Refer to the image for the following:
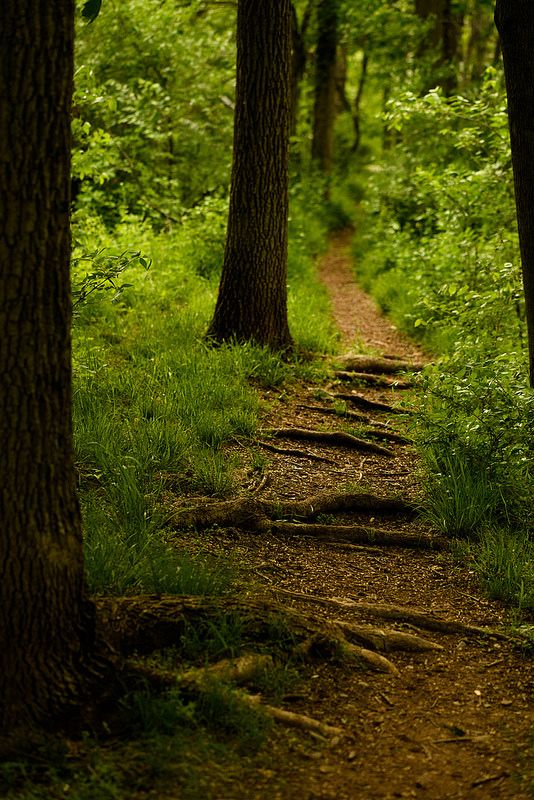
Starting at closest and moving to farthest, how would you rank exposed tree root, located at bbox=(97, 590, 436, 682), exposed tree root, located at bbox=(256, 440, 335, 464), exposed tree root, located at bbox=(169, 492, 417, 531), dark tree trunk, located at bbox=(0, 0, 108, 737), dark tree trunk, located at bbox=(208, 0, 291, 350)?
dark tree trunk, located at bbox=(0, 0, 108, 737) → exposed tree root, located at bbox=(97, 590, 436, 682) → exposed tree root, located at bbox=(169, 492, 417, 531) → exposed tree root, located at bbox=(256, 440, 335, 464) → dark tree trunk, located at bbox=(208, 0, 291, 350)

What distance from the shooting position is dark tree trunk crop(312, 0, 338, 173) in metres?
21.0

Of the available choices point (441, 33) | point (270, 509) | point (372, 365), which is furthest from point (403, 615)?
point (441, 33)

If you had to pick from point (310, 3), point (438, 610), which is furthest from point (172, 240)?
point (310, 3)

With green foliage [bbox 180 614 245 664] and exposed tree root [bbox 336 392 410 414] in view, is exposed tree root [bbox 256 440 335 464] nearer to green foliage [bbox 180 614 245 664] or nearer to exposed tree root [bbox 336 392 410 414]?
exposed tree root [bbox 336 392 410 414]

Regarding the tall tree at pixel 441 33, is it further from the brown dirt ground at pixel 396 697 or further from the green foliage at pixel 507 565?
the green foliage at pixel 507 565

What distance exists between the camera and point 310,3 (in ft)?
67.3

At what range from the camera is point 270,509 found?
5.33m

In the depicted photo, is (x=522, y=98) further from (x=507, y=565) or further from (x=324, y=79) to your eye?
(x=324, y=79)

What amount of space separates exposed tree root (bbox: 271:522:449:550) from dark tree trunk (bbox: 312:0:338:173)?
17836 millimetres

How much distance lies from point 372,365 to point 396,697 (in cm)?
569

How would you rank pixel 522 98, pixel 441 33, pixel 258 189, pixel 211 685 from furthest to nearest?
pixel 441 33, pixel 258 189, pixel 522 98, pixel 211 685

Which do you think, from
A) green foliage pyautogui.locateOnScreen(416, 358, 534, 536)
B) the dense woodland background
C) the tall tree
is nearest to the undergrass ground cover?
the dense woodland background

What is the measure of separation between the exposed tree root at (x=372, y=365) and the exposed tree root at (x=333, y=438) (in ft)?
6.90

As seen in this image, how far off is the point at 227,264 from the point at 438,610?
5.01 metres
